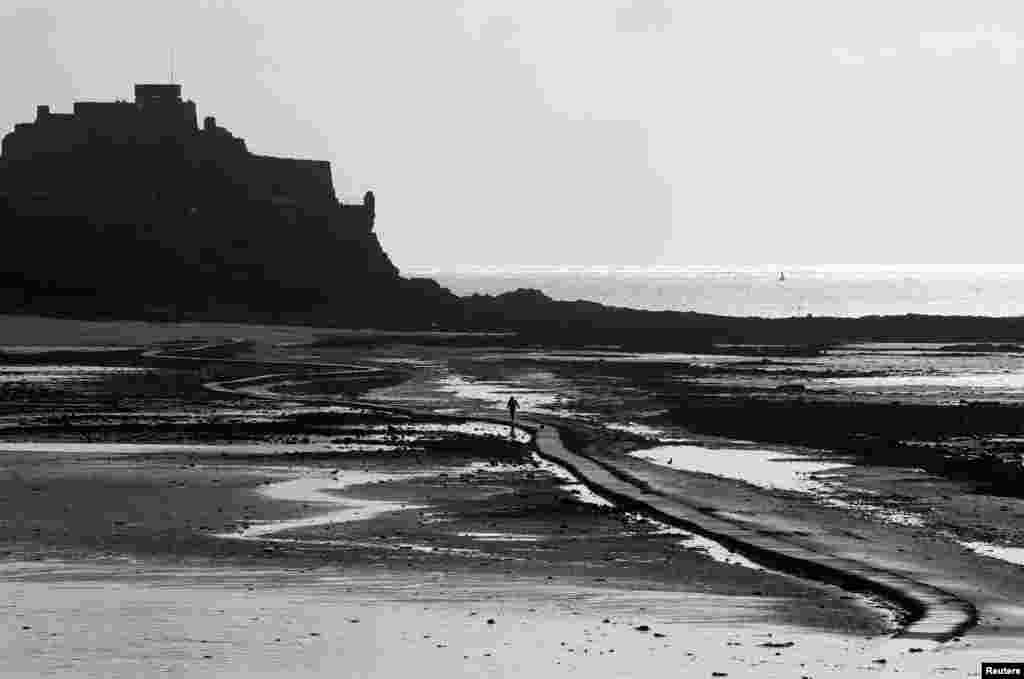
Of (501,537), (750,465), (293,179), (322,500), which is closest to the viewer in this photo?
(501,537)

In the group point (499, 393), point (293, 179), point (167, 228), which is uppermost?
point (293, 179)

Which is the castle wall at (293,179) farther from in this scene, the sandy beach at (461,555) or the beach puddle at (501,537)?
the beach puddle at (501,537)

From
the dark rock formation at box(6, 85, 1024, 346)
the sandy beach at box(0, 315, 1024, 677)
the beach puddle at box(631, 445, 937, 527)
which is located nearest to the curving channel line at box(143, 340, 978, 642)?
the sandy beach at box(0, 315, 1024, 677)

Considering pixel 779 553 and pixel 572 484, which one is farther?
pixel 572 484

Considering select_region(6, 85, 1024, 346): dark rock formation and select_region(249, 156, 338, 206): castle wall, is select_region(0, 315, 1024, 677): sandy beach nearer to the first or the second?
select_region(6, 85, 1024, 346): dark rock formation

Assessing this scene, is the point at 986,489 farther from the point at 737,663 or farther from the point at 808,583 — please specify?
the point at 737,663

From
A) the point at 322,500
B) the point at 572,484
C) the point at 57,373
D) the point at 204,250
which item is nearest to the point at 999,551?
the point at 572,484

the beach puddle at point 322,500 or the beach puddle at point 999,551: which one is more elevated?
the beach puddle at point 999,551

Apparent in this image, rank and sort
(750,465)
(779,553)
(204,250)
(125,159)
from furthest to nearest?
1. (125,159)
2. (204,250)
3. (750,465)
4. (779,553)

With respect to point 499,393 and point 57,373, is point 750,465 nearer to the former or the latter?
point 499,393

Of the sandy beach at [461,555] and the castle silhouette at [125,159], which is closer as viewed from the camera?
the sandy beach at [461,555]

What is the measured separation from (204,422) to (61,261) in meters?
90.8

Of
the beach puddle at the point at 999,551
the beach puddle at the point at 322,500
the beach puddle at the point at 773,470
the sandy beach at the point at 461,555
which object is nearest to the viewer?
the sandy beach at the point at 461,555

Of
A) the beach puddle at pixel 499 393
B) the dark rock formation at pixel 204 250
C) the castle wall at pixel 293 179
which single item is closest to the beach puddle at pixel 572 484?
the beach puddle at pixel 499 393
